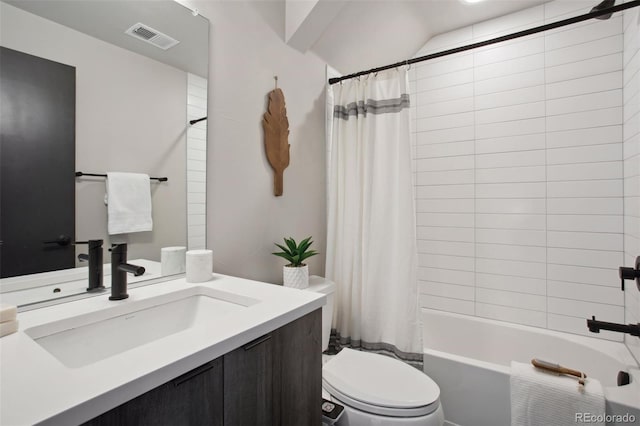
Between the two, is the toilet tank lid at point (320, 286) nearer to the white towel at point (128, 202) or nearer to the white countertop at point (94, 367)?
the white countertop at point (94, 367)

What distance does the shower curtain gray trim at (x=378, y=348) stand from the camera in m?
1.76

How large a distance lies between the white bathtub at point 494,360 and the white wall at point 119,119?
1503 mm

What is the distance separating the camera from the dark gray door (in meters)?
0.87

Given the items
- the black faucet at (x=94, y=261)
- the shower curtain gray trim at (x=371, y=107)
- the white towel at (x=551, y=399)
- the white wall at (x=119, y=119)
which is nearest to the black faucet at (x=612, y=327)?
the white towel at (x=551, y=399)

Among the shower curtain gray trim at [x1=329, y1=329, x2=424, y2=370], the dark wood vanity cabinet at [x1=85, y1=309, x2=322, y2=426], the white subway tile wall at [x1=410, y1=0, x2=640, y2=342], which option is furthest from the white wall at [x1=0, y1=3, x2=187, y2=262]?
the white subway tile wall at [x1=410, y1=0, x2=640, y2=342]

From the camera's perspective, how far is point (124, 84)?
1124 millimetres

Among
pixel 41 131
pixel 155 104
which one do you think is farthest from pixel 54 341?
pixel 155 104

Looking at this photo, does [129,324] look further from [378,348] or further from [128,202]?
[378,348]

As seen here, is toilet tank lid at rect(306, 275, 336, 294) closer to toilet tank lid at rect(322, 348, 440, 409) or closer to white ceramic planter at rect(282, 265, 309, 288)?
white ceramic planter at rect(282, 265, 309, 288)

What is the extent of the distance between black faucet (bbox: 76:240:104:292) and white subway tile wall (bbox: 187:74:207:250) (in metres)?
0.36

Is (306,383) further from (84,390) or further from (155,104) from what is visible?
(155,104)

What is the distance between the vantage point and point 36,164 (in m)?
0.93

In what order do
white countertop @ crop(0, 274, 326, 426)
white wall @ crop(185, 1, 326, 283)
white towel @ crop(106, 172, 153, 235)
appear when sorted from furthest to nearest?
white wall @ crop(185, 1, 326, 283) → white towel @ crop(106, 172, 153, 235) → white countertop @ crop(0, 274, 326, 426)

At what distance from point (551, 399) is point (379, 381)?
26.9 inches
